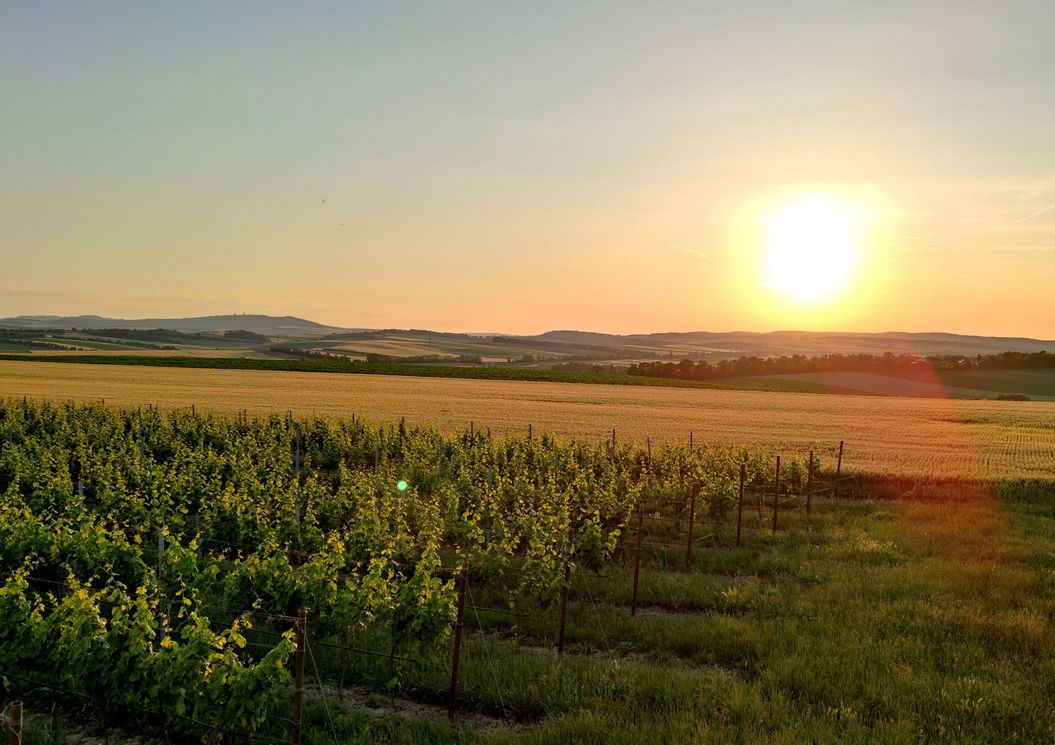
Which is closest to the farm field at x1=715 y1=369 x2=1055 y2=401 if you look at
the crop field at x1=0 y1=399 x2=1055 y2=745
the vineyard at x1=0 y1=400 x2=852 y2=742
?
the vineyard at x1=0 y1=400 x2=852 y2=742

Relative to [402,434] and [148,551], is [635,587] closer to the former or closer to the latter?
[148,551]

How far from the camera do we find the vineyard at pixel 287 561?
24.7 feet

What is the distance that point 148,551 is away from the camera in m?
14.0

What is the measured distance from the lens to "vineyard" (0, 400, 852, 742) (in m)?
7.53

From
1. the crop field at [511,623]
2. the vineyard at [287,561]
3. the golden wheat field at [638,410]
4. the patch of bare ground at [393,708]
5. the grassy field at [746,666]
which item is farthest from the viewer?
the golden wheat field at [638,410]

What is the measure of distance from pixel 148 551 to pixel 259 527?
112 inches

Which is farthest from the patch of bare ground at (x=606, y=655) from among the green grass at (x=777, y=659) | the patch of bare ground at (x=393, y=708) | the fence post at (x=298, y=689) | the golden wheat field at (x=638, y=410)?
the golden wheat field at (x=638, y=410)

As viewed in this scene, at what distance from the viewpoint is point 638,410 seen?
51.9 meters

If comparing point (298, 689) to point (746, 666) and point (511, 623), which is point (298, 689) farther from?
point (746, 666)

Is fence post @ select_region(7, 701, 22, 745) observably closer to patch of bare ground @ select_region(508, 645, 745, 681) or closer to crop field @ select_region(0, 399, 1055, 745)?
crop field @ select_region(0, 399, 1055, 745)

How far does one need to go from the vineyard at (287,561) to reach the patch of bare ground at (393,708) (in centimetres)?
19

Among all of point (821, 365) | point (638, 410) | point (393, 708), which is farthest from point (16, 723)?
point (821, 365)

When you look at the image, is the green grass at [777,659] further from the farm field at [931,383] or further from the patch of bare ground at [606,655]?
the farm field at [931,383]

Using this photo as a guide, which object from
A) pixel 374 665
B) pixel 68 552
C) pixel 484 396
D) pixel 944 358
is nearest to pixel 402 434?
pixel 68 552
